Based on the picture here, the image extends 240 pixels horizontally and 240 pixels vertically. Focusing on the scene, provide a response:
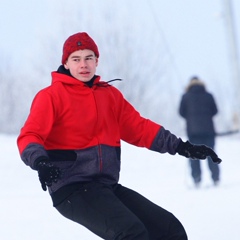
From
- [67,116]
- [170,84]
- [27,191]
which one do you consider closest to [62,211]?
[67,116]

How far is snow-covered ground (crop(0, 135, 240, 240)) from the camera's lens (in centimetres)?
701

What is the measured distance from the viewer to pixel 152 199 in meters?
9.66

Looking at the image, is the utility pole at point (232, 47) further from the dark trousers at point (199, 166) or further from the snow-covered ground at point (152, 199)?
the dark trousers at point (199, 166)

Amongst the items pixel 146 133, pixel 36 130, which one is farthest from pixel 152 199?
pixel 36 130

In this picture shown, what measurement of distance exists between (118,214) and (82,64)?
81cm

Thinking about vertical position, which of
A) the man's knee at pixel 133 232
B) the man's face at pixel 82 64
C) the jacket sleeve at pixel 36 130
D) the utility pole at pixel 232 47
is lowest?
the man's knee at pixel 133 232

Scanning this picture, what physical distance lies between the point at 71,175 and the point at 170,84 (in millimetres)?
40095

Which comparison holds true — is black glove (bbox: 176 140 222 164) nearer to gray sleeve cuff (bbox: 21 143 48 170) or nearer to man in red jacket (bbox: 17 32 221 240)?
man in red jacket (bbox: 17 32 221 240)

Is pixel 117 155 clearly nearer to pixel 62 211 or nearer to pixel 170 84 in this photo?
pixel 62 211

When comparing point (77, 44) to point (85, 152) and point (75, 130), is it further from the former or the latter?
point (85, 152)

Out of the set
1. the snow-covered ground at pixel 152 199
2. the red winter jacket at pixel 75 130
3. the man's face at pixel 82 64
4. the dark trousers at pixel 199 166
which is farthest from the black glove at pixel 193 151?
the dark trousers at pixel 199 166

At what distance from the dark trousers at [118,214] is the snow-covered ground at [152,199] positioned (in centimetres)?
208

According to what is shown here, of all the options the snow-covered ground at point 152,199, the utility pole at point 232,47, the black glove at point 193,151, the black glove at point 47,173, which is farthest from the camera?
the utility pole at point 232,47

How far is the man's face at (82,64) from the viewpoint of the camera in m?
4.55
